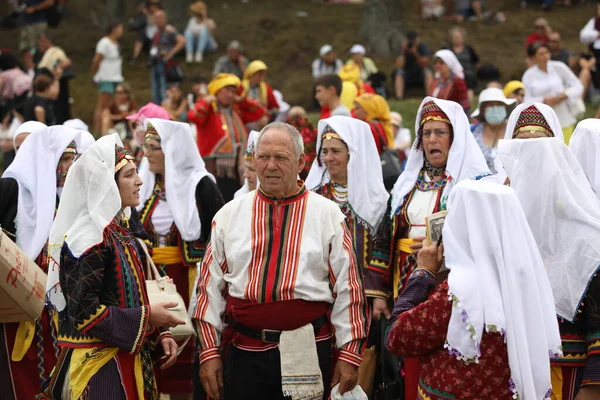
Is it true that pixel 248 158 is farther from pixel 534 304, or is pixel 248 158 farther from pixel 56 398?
pixel 534 304

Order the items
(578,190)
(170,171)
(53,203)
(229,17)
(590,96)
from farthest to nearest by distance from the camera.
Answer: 1. (229,17)
2. (590,96)
3. (170,171)
4. (53,203)
5. (578,190)

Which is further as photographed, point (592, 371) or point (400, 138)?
point (400, 138)

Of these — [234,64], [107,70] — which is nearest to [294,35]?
[234,64]

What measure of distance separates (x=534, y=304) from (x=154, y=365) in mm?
2194

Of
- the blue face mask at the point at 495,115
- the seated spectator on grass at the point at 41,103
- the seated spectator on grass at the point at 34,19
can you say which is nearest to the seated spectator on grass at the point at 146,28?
the seated spectator on grass at the point at 34,19

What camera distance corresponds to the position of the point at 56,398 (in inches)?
186

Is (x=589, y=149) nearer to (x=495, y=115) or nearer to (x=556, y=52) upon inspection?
(x=495, y=115)

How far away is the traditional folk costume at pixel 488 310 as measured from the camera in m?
3.84

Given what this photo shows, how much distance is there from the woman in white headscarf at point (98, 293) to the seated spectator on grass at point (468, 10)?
2164cm

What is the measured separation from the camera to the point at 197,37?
22.2 m

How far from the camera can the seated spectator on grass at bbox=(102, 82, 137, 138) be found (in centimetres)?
1459

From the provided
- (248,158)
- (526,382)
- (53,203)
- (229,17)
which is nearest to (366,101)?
(248,158)

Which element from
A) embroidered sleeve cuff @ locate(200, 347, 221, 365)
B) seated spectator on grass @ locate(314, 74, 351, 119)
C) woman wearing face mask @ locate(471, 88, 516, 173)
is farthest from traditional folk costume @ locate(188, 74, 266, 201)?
embroidered sleeve cuff @ locate(200, 347, 221, 365)

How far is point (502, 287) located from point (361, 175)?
2505 mm
